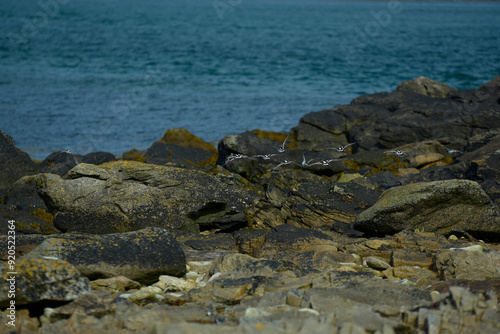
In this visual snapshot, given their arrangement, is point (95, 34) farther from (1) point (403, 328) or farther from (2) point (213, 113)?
(1) point (403, 328)

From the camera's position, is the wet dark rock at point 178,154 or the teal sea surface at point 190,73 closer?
the wet dark rock at point 178,154

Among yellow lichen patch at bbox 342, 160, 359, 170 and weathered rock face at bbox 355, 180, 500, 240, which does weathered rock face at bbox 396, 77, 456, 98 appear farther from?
weathered rock face at bbox 355, 180, 500, 240

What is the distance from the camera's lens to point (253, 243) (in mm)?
9070

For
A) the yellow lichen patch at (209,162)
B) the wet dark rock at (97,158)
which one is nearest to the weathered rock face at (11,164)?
the wet dark rock at (97,158)

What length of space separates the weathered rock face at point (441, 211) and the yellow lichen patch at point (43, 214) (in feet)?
20.1

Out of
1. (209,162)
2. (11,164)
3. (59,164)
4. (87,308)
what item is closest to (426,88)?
(209,162)

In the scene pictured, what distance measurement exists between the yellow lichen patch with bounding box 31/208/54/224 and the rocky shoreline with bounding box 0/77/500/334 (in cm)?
4

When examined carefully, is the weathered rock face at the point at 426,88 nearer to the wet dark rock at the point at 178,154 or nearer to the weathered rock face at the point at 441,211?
the wet dark rock at the point at 178,154

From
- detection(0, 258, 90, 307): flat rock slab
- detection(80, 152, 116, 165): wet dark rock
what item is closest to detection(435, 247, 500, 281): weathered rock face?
detection(0, 258, 90, 307): flat rock slab

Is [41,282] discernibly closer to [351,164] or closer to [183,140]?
[351,164]

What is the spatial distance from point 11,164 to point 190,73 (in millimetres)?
28092

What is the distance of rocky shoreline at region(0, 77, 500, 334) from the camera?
547cm

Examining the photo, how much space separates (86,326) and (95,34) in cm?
6741

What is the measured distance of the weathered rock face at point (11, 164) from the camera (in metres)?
13.0
